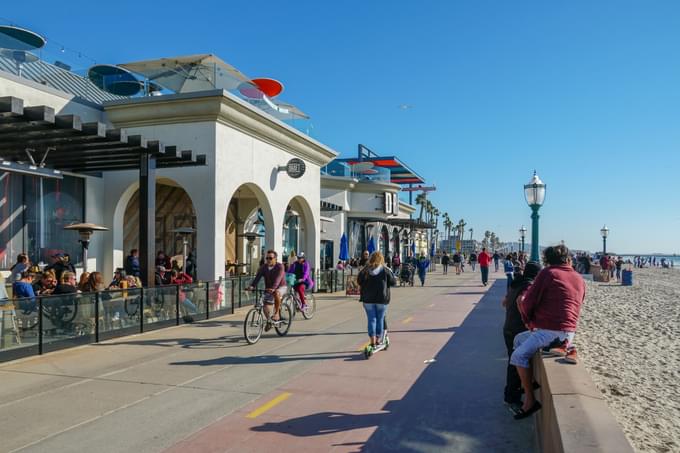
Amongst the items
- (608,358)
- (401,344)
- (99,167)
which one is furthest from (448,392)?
(99,167)

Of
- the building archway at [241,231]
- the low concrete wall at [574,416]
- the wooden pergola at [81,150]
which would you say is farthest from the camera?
the building archway at [241,231]

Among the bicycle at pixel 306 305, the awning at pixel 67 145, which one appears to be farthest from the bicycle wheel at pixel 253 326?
the awning at pixel 67 145

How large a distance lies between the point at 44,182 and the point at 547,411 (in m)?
12.9

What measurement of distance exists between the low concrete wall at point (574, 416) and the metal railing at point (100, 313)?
21.4ft

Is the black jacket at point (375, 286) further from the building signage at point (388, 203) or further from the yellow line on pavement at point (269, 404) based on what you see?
the building signage at point (388, 203)

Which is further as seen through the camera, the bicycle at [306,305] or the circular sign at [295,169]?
the circular sign at [295,169]

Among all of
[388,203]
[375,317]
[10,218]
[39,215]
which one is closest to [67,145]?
[10,218]

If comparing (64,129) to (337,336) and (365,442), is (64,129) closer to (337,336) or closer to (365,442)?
(337,336)

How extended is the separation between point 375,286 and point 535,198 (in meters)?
→ 4.85

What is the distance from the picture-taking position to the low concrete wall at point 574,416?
9.90 ft

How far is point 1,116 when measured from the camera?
8.45 m

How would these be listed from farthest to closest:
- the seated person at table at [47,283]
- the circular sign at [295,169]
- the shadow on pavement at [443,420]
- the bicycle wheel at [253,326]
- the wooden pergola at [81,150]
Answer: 1. the circular sign at [295,169]
2. the seated person at table at [47,283]
3. the bicycle wheel at [253,326]
4. the wooden pergola at [81,150]
5. the shadow on pavement at [443,420]

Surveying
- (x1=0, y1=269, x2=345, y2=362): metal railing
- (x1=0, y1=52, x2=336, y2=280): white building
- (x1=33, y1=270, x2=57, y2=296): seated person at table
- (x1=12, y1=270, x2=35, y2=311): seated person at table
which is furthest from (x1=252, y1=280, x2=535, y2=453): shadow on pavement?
(x1=0, y1=52, x2=336, y2=280): white building

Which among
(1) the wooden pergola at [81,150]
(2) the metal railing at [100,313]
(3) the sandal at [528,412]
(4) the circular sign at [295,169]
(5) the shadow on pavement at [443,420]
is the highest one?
(4) the circular sign at [295,169]
